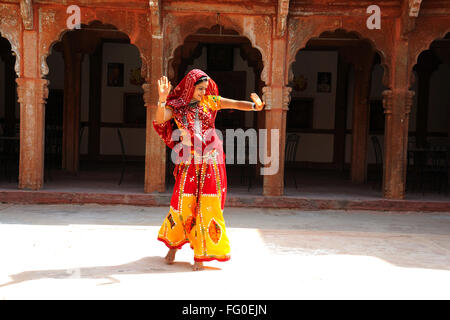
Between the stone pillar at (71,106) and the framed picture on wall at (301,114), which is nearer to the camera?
the stone pillar at (71,106)

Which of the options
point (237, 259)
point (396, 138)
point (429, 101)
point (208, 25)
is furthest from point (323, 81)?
point (237, 259)

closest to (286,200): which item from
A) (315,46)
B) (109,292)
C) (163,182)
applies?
(163,182)

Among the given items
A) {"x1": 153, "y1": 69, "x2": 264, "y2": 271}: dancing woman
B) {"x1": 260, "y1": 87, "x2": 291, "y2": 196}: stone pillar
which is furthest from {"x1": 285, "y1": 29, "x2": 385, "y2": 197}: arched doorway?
{"x1": 153, "y1": 69, "x2": 264, "y2": 271}: dancing woman

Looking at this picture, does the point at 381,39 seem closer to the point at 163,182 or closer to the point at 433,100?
the point at 163,182

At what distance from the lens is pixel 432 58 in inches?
513

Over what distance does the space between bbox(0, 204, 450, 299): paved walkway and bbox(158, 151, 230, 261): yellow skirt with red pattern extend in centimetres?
20

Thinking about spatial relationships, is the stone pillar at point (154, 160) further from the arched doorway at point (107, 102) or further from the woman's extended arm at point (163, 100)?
the arched doorway at point (107, 102)

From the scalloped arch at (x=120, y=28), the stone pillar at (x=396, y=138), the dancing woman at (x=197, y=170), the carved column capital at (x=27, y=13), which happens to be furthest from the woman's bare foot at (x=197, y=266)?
the carved column capital at (x=27, y=13)

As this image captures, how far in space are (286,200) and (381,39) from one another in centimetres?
280

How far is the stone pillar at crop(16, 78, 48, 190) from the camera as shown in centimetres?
778

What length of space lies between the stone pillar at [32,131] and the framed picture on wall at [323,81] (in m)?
7.74

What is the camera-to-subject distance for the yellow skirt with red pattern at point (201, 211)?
4.25 meters

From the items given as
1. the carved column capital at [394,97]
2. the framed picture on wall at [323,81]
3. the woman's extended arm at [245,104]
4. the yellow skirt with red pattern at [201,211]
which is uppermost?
the framed picture on wall at [323,81]

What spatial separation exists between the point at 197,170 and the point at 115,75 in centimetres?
996
